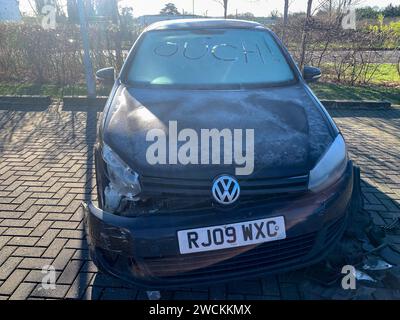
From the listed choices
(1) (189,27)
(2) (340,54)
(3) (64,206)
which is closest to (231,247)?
(3) (64,206)

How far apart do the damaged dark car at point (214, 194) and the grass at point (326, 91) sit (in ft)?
17.4

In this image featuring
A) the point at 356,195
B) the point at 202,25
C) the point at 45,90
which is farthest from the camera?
the point at 45,90

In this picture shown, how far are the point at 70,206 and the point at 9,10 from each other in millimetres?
33550

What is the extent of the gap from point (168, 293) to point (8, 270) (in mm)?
1176

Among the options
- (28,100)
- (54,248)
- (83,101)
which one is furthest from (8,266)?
(28,100)

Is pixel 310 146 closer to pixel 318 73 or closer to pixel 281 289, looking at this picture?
pixel 281 289

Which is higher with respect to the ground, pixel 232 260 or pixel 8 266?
pixel 232 260

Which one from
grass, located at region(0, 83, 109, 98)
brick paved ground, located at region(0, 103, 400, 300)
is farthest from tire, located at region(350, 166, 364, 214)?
grass, located at region(0, 83, 109, 98)

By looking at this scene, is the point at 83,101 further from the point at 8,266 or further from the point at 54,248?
the point at 8,266

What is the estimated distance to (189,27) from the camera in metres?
3.41

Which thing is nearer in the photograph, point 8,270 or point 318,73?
point 8,270

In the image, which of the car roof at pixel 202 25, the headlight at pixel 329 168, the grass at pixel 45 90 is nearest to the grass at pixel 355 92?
the car roof at pixel 202 25

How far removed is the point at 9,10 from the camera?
96.8 ft

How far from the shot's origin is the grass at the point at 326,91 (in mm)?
7055
